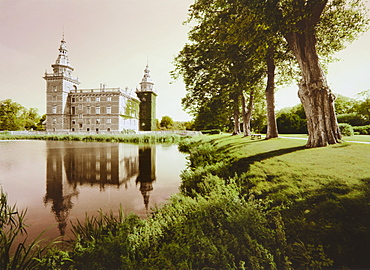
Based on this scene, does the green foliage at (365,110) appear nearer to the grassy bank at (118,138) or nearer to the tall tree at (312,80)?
the tall tree at (312,80)

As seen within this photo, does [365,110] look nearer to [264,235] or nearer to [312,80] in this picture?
[312,80]

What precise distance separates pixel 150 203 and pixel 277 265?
17.1 feet

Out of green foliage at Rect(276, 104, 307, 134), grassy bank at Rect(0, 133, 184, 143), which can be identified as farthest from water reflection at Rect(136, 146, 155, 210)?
green foliage at Rect(276, 104, 307, 134)

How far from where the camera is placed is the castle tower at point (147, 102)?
204ft

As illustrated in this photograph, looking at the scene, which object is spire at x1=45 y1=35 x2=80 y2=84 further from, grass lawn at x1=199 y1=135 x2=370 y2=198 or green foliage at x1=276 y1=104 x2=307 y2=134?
grass lawn at x1=199 y1=135 x2=370 y2=198

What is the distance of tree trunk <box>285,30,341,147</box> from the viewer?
8602 mm

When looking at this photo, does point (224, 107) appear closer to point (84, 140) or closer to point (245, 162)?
point (245, 162)

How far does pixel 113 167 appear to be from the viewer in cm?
1303

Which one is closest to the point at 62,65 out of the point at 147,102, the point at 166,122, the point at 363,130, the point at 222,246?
the point at 147,102

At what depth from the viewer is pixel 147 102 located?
62312 millimetres

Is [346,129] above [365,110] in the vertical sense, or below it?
below

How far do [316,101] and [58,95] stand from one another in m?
60.3

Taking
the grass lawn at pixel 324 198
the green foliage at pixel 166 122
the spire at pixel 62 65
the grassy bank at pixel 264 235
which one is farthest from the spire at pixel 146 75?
the grassy bank at pixel 264 235

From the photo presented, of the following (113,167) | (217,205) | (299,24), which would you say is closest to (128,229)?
(217,205)
